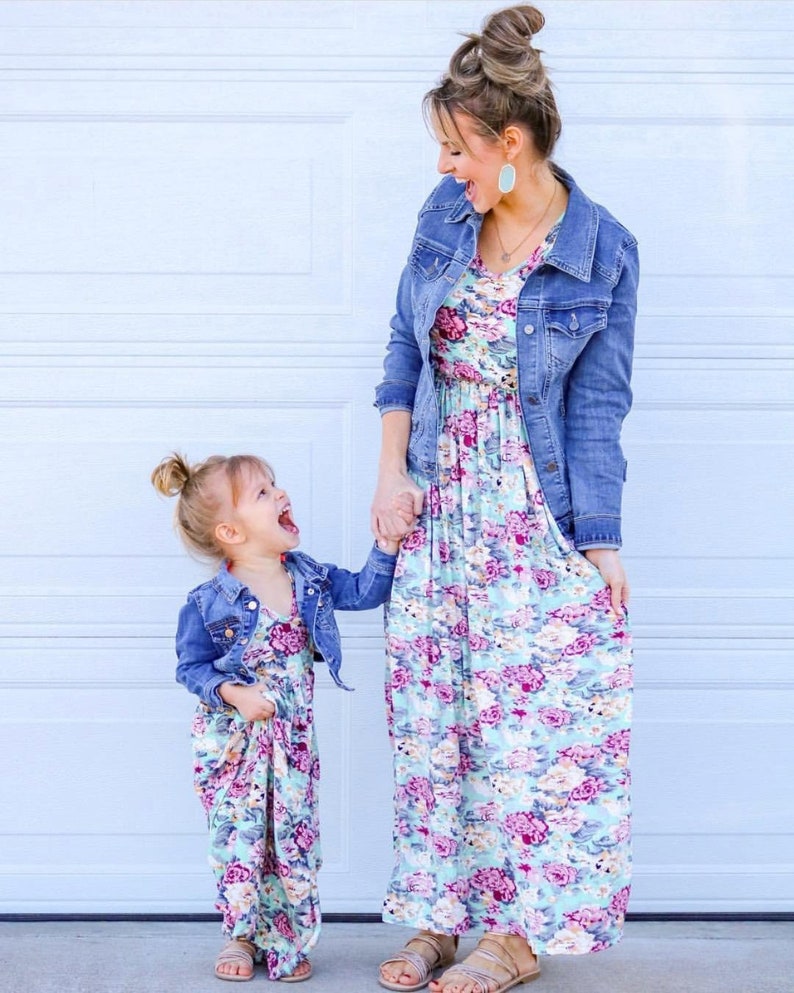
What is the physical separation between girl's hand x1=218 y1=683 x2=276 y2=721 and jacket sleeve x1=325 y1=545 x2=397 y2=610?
0.26 metres

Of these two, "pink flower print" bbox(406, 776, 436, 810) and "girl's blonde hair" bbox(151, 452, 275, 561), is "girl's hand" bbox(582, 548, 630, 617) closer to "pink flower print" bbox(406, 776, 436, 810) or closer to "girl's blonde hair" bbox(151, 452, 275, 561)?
"pink flower print" bbox(406, 776, 436, 810)

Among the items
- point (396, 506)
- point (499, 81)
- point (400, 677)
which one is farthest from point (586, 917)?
point (499, 81)

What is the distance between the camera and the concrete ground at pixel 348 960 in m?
2.55

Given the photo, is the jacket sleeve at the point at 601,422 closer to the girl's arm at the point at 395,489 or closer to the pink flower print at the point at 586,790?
the girl's arm at the point at 395,489

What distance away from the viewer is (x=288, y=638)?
2510mm

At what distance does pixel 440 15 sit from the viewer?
2.93 metres

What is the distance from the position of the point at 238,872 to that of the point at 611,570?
0.90 meters

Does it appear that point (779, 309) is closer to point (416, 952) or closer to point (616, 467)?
point (616, 467)

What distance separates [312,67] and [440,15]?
0.31m

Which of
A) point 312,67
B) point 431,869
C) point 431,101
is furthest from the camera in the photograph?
point 312,67

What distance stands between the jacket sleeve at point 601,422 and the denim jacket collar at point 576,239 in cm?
8

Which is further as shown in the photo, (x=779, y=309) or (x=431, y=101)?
(x=779, y=309)

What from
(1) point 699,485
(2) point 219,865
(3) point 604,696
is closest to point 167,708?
(2) point 219,865

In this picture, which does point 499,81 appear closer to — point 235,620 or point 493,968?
point 235,620
